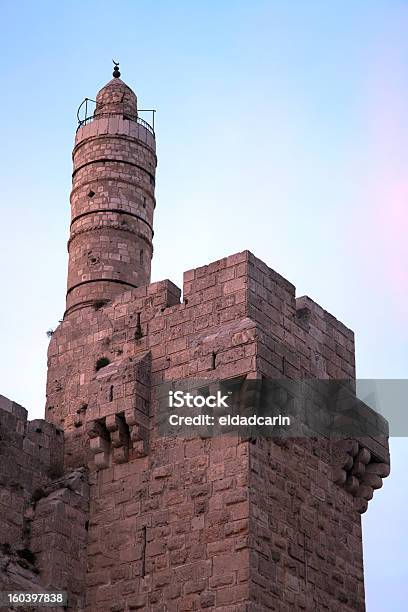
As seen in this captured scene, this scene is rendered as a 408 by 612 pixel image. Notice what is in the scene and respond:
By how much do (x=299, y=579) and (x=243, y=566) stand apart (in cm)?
114

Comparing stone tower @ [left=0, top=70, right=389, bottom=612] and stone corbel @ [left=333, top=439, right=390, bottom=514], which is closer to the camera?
stone tower @ [left=0, top=70, right=389, bottom=612]

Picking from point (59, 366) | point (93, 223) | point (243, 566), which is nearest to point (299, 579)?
point (243, 566)

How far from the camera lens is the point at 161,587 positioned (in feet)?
48.6

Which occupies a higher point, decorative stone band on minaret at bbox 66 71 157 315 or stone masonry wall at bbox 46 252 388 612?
decorative stone band on minaret at bbox 66 71 157 315

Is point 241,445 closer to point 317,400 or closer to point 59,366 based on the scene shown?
point 317,400

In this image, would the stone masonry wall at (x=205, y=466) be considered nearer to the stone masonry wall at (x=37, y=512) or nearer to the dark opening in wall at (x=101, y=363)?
the dark opening in wall at (x=101, y=363)

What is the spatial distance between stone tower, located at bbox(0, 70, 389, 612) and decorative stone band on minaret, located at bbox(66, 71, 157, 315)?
45cm

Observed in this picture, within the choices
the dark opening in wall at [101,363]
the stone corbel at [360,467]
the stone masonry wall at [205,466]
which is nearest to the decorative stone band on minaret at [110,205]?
the stone masonry wall at [205,466]

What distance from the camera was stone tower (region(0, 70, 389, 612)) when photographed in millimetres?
14680

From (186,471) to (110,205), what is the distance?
17.0ft

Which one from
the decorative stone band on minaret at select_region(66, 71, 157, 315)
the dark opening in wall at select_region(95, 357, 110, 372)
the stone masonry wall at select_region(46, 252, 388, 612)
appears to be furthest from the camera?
the decorative stone band on minaret at select_region(66, 71, 157, 315)

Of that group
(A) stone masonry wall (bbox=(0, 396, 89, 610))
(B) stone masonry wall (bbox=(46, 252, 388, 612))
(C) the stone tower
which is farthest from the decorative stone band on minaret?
(A) stone masonry wall (bbox=(0, 396, 89, 610))

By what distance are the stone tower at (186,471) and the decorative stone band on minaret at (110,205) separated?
17.7 inches

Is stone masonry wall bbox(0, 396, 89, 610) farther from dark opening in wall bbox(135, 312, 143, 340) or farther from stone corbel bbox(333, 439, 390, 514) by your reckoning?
stone corbel bbox(333, 439, 390, 514)
